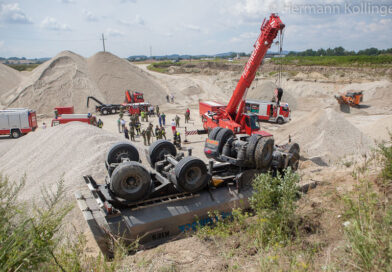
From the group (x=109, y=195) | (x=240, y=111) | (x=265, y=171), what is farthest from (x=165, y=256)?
(x=240, y=111)

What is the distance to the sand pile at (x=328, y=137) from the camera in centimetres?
1368

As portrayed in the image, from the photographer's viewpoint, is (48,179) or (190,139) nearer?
(48,179)

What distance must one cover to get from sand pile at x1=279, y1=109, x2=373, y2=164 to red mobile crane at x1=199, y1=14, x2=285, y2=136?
2447mm

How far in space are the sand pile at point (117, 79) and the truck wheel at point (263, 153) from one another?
28.7 meters

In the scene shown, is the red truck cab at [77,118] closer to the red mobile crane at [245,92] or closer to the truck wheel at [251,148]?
the red mobile crane at [245,92]

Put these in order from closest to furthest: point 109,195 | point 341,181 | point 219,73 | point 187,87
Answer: point 109,195 < point 341,181 < point 187,87 < point 219,73

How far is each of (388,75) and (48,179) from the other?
49402mm

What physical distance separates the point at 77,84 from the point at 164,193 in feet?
102

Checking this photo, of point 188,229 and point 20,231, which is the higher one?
point 20,231

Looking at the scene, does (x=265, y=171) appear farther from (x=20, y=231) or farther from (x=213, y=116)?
(x=213, y=116)

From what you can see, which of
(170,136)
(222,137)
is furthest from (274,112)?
(222,137)

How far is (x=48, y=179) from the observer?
10336 mm

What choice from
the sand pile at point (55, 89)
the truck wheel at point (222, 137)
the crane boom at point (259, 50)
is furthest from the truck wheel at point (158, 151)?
the sand pile at point (55, 89)

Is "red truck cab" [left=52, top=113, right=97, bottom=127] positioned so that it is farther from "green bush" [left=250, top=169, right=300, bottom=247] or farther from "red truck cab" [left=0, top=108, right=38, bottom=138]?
"green bush" [left=250, top=169, right=300, bottom=247]
